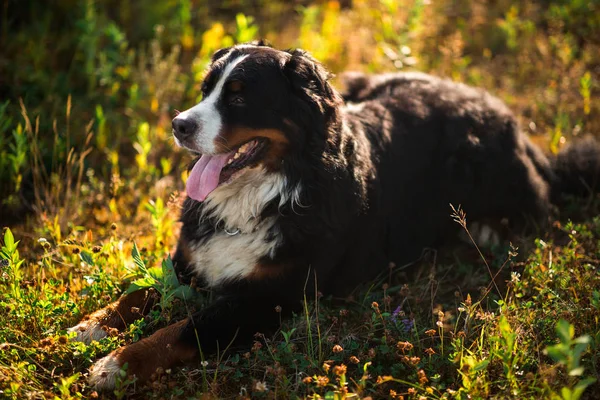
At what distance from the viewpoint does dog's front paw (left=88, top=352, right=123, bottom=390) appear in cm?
255

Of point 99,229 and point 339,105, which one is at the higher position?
point 339,105

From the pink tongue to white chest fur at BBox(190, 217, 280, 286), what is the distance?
25 cm

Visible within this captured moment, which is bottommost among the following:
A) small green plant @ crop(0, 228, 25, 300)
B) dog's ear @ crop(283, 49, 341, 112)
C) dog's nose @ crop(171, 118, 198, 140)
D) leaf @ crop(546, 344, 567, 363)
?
small green plant @ crop(0, 228, 25, 300)

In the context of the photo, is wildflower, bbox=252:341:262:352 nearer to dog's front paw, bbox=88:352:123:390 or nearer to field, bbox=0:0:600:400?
field, bbox=0:0:600:400

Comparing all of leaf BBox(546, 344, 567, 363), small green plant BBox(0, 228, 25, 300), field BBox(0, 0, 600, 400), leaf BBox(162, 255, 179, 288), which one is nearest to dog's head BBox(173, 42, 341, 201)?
leaf BBox(162, 255, 179, 288)

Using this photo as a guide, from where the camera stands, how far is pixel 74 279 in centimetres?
332

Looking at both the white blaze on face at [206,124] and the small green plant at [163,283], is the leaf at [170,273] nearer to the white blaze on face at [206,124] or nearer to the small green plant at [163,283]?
the small green plant at [163,283]

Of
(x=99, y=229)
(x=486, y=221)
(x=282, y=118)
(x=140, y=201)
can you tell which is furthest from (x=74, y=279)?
(x=486, y=221)

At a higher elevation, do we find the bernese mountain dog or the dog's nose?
the dog's nose

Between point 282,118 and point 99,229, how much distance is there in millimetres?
1684

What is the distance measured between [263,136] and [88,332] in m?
1.23

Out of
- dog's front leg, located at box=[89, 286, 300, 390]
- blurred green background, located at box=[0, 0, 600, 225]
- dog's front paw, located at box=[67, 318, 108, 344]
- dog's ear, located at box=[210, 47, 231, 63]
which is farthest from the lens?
blurred green background, located at box=[0, 0, 600, 225]

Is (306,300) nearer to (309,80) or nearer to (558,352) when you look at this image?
(309,80)

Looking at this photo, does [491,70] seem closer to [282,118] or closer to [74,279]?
[282,118]
